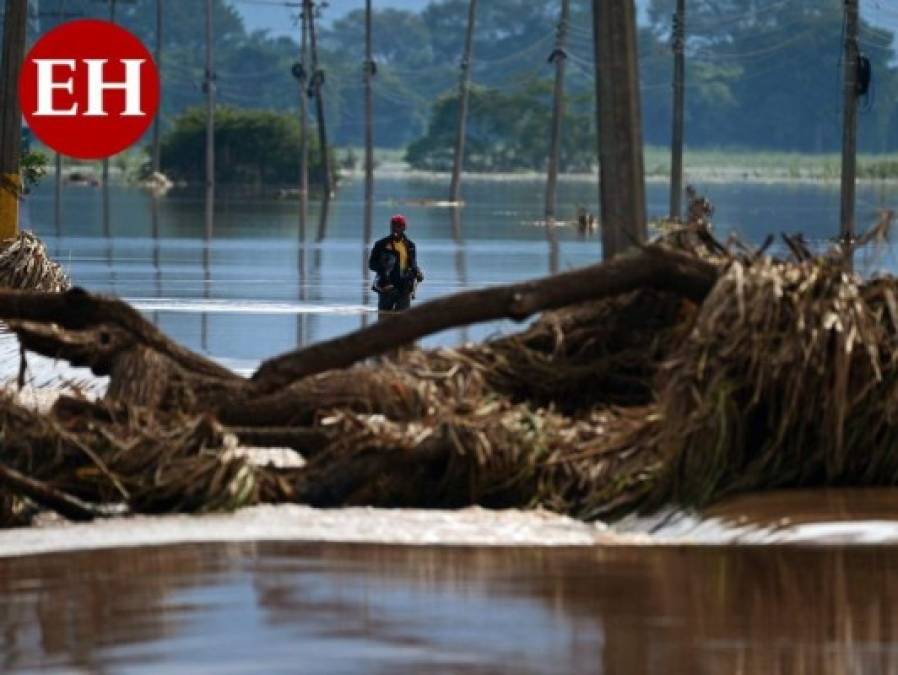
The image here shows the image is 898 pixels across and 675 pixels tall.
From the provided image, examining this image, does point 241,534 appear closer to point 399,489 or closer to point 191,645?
point 399,489

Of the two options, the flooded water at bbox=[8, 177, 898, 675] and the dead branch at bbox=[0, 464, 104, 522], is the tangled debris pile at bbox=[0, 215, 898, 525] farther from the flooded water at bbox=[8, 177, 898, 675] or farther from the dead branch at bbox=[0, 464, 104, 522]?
the flooded water at bbox=[8, 177, 898, 675]

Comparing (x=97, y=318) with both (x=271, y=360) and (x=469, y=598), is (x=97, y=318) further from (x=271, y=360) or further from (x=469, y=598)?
(x=469, y=598)

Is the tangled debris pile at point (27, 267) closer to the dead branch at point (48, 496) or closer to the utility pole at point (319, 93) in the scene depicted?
the dead branch at point (48, 496)

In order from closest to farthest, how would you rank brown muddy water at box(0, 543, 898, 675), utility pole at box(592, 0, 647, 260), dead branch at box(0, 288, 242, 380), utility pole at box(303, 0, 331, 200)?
brown muddy water at box(0, 543, 898, 675) → dead branch at box(0, 288, 242, 380) → utility pole at box(592, 0, 647, 260) → utility pole at box(303, 0, 331, 200)

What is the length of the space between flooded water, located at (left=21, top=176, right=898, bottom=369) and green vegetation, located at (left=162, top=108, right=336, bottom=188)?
28.2 meters

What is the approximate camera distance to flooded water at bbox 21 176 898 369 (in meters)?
29.7

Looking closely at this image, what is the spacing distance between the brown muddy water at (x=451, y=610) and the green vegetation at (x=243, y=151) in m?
130

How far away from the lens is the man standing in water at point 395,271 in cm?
2473

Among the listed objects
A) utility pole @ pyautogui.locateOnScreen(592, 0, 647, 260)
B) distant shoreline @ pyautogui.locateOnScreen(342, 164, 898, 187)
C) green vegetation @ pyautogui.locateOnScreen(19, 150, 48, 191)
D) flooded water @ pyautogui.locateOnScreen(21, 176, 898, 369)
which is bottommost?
distant shoreline @ pyautogui.locateOnScreen(342, 164, 898, 187)

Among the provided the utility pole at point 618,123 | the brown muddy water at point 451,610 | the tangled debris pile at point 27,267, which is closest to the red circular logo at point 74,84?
the tangled debris pile at point 27,267

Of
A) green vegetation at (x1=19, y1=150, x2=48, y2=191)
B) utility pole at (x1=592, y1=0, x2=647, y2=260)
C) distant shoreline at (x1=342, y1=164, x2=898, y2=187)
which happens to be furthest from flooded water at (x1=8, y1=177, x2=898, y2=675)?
distant shoreline at (x1=342, y1=164, x2=898, y2=187)

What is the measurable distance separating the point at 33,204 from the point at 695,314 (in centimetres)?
8373

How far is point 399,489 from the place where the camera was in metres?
12.4

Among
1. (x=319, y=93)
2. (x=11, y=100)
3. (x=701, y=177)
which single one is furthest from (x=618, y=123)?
(x=701, y=177)
